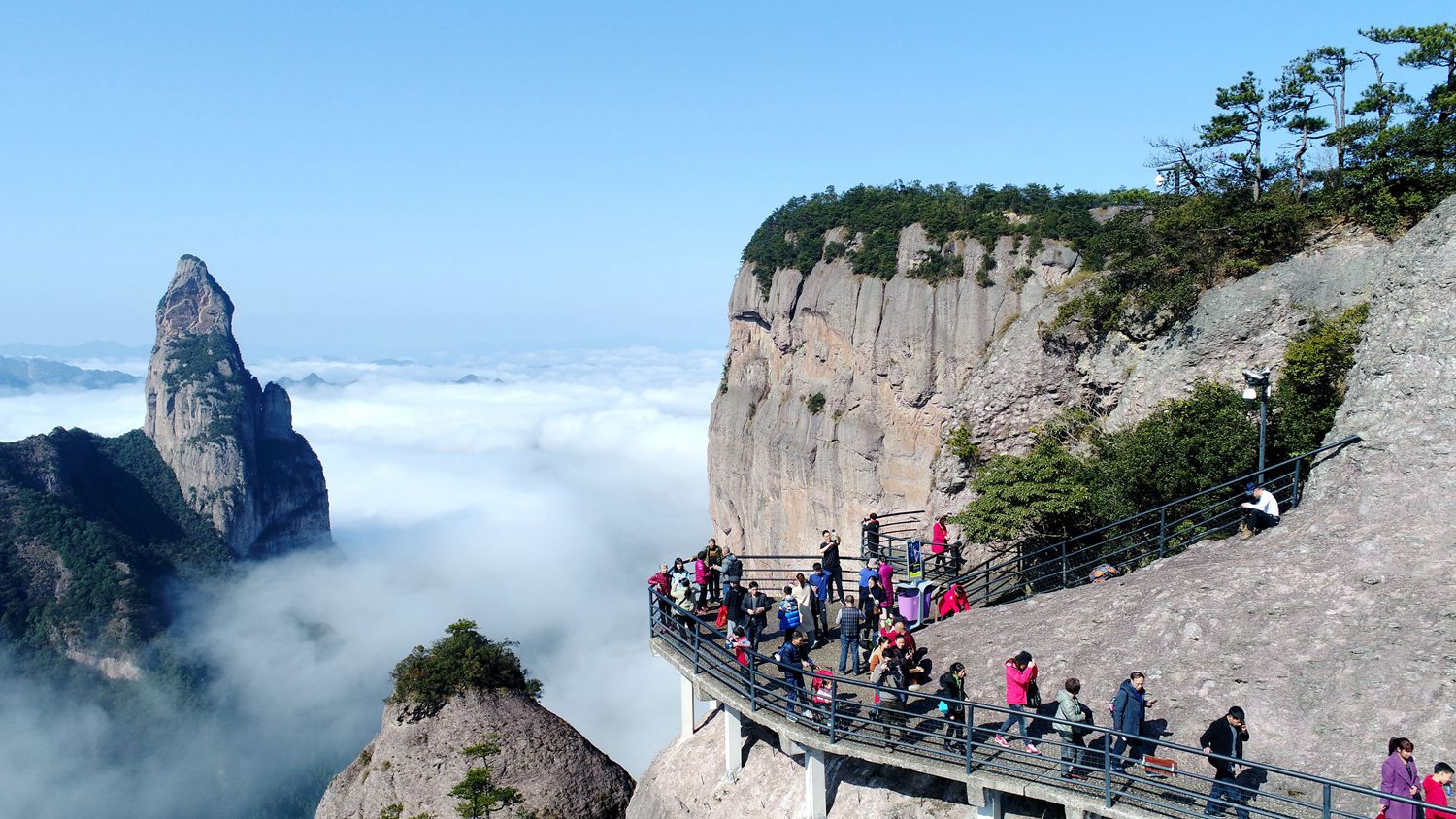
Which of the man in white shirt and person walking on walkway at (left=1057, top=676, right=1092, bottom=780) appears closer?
person walking on walkway at (left=1057, top=676, right=1092, bottom=780)

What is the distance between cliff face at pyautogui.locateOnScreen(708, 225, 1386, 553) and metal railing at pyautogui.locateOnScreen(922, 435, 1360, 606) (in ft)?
14.3

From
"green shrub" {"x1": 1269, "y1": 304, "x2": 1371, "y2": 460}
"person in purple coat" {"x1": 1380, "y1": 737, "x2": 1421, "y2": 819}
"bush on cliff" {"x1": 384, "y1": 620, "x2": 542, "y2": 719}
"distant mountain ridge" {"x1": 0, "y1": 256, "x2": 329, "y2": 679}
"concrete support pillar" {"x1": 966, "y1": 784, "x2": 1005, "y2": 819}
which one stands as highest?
"green shrub" {"x1": 1269, "y1": 304, "x2": 1371, "y2": 460}

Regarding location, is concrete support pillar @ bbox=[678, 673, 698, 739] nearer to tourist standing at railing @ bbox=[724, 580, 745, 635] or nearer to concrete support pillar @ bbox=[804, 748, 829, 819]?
tourist standing at railing @ bbox=[724, 580, 745, 635]

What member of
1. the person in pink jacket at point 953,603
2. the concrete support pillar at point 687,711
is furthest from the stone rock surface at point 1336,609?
the concrete support pillar at point 687,711

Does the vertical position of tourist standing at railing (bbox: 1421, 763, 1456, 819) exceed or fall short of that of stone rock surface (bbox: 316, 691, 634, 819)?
it exceeds it

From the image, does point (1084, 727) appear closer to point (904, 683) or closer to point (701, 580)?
point (904, 683)

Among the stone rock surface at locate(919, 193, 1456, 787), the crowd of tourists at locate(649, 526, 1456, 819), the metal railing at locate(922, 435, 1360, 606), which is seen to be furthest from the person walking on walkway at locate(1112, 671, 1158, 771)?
the metal railing at locate(922, 435, 1360, 606)

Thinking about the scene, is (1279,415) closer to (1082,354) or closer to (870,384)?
(1082,354)

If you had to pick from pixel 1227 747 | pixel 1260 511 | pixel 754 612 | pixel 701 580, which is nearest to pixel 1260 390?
pixel 1260 511

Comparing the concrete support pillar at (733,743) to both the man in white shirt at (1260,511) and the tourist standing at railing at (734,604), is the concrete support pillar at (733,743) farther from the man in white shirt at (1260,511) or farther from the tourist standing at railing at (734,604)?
the man in white shirt at (1260,511)

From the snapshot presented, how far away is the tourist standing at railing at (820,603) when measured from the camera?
18016 millimetres

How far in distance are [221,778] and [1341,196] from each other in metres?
107

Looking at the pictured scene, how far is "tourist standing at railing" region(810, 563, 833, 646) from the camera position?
59.1ft

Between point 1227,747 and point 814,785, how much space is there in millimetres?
5657
